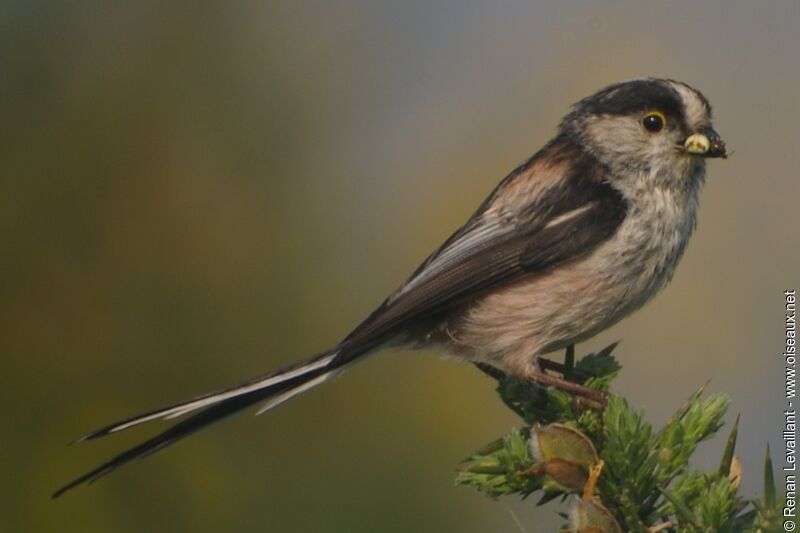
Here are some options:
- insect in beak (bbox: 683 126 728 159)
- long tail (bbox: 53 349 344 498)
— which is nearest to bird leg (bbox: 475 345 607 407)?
long tail (bbox: 53 349 344 498)

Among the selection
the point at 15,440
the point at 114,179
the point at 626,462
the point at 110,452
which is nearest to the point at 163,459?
the point at 110,452

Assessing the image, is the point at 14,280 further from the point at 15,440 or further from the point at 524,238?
the point at 524,238

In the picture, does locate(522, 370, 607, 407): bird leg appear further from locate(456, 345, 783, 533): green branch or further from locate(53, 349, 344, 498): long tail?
locate(53, 349, 344, 498): long tail

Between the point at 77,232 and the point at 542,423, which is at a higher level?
the point at 77,232

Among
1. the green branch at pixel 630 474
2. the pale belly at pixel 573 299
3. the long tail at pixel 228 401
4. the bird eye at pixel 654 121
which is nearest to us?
the green branch at pixel 630 474

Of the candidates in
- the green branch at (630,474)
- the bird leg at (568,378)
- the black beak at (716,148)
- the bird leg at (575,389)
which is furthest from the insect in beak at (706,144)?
the green branch at (630,474)

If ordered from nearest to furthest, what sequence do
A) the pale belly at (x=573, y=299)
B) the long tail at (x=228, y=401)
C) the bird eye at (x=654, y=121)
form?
the long tail at (x=228, y=401) < the pale belly at (x=573, y=299) < the bird eye at (x=654, y=121)

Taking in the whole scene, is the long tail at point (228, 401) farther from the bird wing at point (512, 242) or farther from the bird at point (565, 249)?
the bird wing at point (512, 242)
